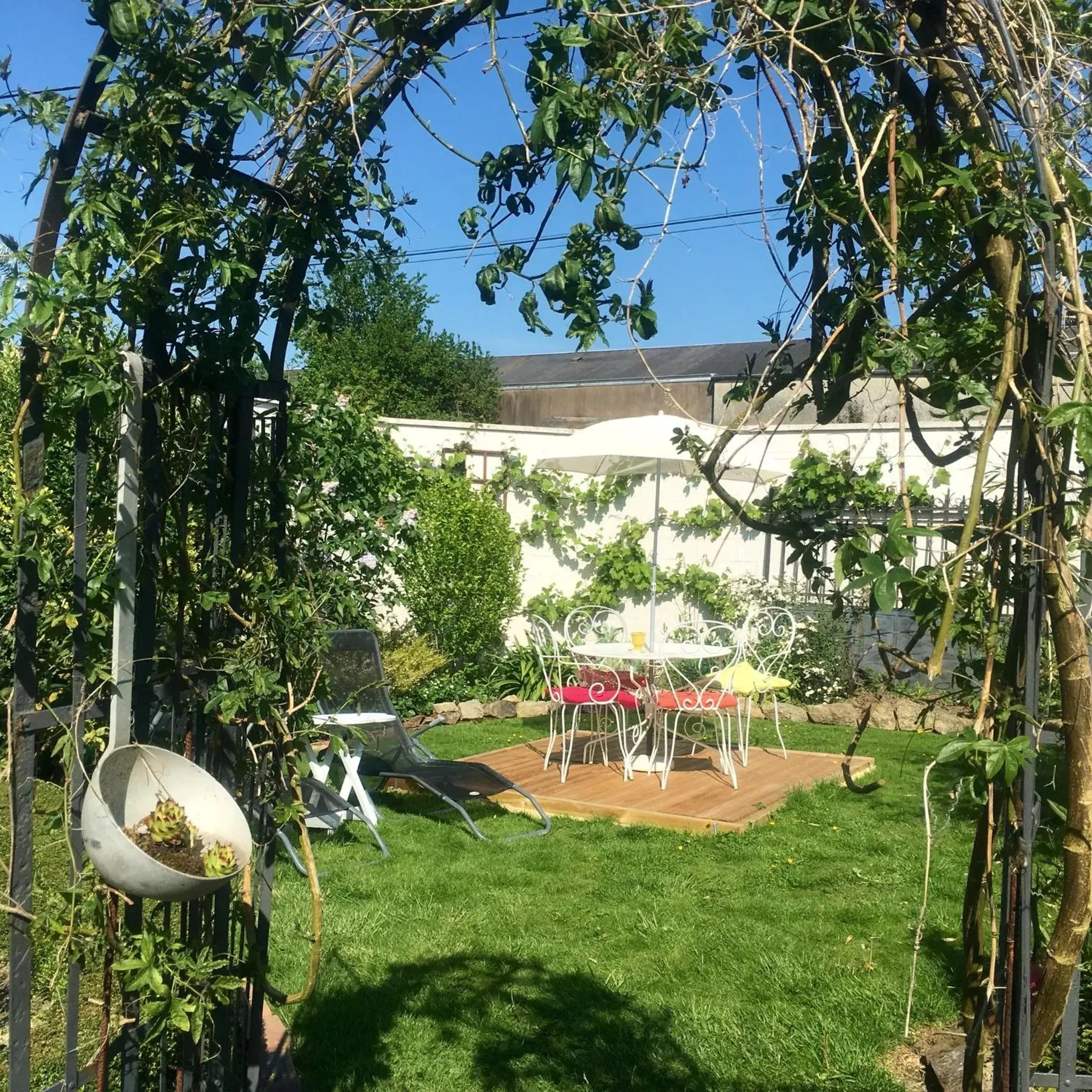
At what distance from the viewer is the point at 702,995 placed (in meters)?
3.83

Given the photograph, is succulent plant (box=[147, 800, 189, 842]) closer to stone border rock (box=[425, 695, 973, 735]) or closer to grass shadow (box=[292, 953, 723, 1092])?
grass shadow (box=[292, 953, 723, 1092])

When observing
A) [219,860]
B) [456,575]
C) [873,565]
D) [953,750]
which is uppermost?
[873,565]

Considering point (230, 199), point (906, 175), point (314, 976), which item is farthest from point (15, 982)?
point (906, 175)

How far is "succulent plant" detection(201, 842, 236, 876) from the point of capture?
2.10 metres

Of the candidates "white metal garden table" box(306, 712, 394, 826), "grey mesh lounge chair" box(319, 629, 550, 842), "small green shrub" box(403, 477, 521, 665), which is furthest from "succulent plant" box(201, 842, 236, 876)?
"small green shrub" box(403, 477, 521, 665)

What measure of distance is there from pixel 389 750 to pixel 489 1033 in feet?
9.05

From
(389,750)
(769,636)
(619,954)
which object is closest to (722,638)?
(769,636)

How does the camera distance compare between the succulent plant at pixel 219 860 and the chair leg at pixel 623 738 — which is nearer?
the succulent plant at pixel 219 860

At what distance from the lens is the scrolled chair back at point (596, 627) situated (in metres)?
9.25

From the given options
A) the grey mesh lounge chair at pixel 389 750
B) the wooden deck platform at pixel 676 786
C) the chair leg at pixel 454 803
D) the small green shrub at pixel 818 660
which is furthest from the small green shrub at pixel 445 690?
the chair leg at pixel 454 803

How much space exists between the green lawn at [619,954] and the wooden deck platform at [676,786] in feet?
0.55

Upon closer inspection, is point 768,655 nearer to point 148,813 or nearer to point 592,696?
point 592,696

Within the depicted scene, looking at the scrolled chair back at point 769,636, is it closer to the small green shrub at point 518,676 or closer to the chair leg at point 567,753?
the small green shrub at point 518,676

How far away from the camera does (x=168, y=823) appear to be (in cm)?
212
